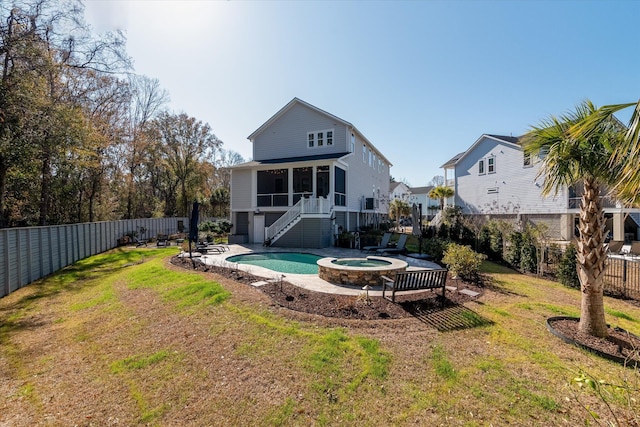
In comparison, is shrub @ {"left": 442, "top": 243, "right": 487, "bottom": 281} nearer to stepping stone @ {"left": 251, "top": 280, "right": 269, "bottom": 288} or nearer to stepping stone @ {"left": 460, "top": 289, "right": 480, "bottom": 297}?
stepping stone @ {"left": 460, "top": 289, "right": 480, "bottom": 297}

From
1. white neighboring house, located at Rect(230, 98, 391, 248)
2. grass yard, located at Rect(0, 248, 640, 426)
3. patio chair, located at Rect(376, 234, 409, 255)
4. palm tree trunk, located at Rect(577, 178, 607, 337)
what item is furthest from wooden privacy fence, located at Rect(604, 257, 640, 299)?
white neighboring house, located at Rect(230, 98, 391, 248)

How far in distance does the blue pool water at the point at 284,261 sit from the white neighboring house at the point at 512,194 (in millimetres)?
16690

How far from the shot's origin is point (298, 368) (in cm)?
470

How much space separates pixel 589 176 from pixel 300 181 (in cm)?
2030

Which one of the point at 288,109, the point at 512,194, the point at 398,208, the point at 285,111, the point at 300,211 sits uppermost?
the point at 288,109

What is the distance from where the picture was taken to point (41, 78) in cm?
1170

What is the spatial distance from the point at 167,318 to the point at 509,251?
1422 centimetres

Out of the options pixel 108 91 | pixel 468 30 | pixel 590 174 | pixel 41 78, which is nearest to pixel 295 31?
pixel 468 30

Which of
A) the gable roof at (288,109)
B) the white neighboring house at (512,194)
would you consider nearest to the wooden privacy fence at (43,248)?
the gable roof at (288,109)

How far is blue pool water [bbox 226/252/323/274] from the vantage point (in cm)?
1258

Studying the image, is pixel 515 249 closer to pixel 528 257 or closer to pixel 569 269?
pixel 528 257

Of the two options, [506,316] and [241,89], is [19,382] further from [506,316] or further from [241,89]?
[241,89]

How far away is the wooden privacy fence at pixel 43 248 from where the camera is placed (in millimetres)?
10500

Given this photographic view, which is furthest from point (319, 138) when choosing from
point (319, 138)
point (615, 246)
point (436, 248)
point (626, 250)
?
point (626, 250)
